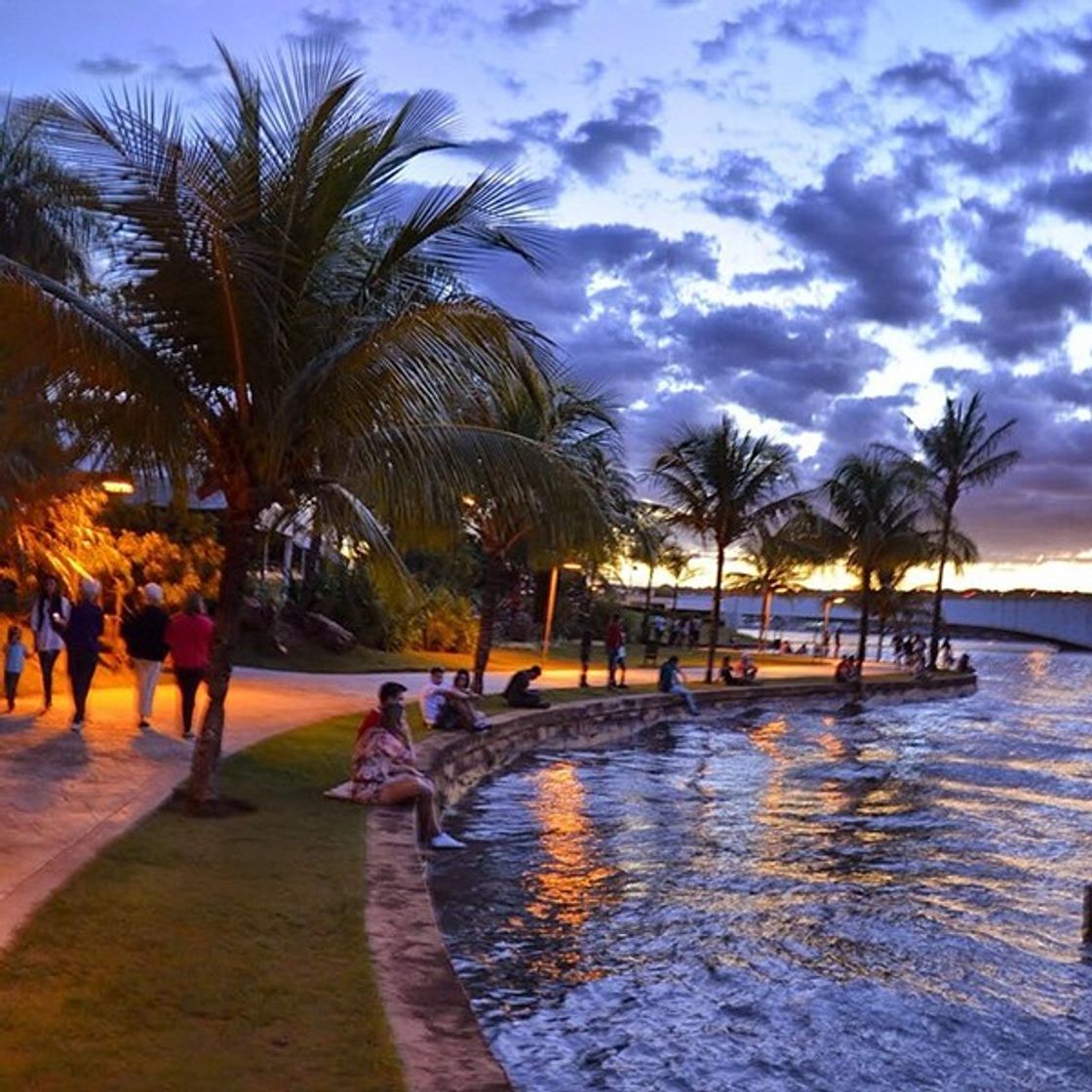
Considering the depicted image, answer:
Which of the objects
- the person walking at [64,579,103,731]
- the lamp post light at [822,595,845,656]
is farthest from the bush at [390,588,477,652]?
the lamp post light at [822,595,845,656]

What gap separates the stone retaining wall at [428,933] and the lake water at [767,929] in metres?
0.48

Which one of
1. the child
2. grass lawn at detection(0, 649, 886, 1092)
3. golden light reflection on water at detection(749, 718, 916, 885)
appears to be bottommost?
golden light reflection on water at detection(749, 718, 916, 885)

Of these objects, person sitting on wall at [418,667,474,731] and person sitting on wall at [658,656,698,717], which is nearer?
person sitting on wall at [418,667,474,731]

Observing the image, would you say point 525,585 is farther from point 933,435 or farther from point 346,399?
point 346,399

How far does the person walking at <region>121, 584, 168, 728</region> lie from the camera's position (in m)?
13.5

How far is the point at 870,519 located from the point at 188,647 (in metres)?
35.2

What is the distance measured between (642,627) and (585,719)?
27.9 meters

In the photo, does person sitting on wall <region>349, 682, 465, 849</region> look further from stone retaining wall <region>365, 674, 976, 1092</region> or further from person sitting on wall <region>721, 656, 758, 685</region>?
person sitting on wall <region>721, 656, 758, 685</region>

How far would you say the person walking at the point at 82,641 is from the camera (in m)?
12.9

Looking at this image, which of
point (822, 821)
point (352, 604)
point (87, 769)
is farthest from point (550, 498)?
point (352, 604)

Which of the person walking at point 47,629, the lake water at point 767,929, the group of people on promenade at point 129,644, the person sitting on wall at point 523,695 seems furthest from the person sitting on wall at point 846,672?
the person walking at point 47,629

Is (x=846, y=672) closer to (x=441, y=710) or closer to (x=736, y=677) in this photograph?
(x=736, y=677)

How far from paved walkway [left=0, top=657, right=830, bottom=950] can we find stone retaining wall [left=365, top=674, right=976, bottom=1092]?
1.79m

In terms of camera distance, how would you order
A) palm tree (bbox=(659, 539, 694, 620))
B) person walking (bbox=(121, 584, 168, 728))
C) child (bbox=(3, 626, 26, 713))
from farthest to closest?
palm tree (bbox=(659, 539, 694, 620)), child (bbox=(3, 626, 26, 713)), person walking (bbox=(121, 584, 168, 728))
